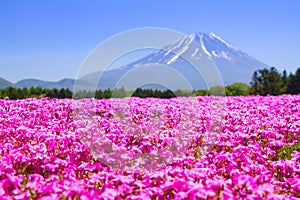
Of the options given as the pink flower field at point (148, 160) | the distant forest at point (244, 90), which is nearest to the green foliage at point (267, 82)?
the distant forest at point (244, 90)

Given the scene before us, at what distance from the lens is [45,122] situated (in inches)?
407

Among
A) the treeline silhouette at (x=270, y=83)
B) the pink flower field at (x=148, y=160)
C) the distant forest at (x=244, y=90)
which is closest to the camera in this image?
Result: the pink flower field at (x=148, y=160)

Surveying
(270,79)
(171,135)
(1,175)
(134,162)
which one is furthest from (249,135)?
(270,79)

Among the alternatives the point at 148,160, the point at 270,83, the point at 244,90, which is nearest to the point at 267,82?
the point at 270,83

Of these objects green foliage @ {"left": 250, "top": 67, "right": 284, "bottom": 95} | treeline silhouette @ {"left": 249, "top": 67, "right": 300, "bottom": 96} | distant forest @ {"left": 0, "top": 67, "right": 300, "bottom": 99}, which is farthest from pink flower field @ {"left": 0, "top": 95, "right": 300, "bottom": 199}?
green foliage @ {"left": 250, "top": 67, "right": 284, "bottom": 95}

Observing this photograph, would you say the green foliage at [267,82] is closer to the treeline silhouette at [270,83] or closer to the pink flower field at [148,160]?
the treeline silhouette at [270,83]

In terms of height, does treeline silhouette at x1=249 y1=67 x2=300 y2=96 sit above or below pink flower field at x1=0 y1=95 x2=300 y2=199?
above

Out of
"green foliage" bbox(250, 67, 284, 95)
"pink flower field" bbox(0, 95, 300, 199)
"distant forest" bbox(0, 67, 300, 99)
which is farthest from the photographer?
"green foliage" bbox(250, 67, 284, 95)

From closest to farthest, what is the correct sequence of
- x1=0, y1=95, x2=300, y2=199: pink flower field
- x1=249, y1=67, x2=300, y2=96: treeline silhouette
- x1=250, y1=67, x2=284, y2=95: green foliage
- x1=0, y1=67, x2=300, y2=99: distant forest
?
1. x1=0, y1=95, x2=300, y2=199: pink flower field
2. x1=0, y1=67, x2=300, y2=99: distant forest
3. x1=249, y1=67, x2=300, y2=96: treeline silhouette
4. x1=250, y1=67, x2=284, y2=95: green foliage

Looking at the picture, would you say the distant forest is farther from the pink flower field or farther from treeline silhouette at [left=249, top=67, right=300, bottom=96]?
the pink flower field

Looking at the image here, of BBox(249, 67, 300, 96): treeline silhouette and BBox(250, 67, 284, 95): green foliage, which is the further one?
BBox(250, 67, 284, 95): green foliage

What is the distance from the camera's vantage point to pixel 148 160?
6.89 meters

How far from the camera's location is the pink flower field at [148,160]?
16.5 ft

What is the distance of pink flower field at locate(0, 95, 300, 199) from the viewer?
503 centimetres
